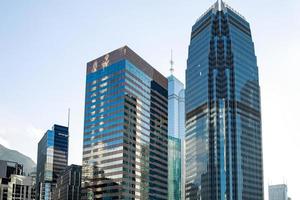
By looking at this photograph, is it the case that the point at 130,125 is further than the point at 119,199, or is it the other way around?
the point at 130,125

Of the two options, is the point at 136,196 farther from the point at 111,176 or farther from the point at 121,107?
the point at 121,107

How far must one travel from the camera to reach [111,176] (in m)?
192

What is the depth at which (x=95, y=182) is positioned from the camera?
198875mm

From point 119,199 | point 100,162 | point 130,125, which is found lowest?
point 119,199

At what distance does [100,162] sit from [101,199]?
51.0ft

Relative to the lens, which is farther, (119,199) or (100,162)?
(100,162)

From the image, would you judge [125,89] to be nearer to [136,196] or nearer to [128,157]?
[128,157]

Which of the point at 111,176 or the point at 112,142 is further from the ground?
the point at 112,142

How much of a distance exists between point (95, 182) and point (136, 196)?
1803cm

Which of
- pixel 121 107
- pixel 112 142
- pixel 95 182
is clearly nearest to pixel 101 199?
pixel 95 182

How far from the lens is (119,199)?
18650 cm

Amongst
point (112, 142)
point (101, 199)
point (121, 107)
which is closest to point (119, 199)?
point (101, 199)

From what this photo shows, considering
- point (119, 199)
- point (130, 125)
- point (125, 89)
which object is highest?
point (125, 89)

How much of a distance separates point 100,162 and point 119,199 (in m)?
20.2
